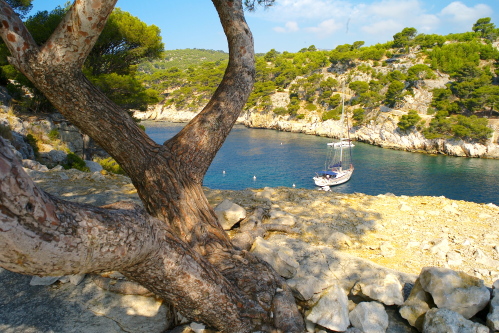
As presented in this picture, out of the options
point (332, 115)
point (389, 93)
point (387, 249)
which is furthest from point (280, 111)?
point (387, 249)

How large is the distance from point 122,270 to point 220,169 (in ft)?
91.2

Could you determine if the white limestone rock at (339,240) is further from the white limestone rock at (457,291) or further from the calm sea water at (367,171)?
the calm sea water at (367,171)

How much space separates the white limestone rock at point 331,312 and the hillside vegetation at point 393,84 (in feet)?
127

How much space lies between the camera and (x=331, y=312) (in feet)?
7.68

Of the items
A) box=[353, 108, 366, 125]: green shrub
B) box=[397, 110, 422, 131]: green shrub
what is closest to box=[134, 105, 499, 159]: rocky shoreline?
box=[397, 110, 422, 131]: green shrub

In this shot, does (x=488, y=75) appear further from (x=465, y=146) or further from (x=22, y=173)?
(x=22, y=173)

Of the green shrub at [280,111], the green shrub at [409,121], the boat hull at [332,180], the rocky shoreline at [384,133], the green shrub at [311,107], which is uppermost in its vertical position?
the green shrub at [311,107]

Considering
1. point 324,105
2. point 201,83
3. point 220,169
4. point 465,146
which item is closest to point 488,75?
point 465,146

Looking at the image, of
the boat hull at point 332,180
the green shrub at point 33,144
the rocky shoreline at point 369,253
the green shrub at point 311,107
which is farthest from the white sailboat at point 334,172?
the rocky shoreline at point 369,253

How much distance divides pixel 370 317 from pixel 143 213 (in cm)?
180

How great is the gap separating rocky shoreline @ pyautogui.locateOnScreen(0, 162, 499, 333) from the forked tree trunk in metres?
0.36

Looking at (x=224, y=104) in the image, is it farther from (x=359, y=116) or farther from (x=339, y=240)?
(x=359, y=116)

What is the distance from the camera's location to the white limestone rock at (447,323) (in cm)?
212

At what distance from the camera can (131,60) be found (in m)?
17.4
